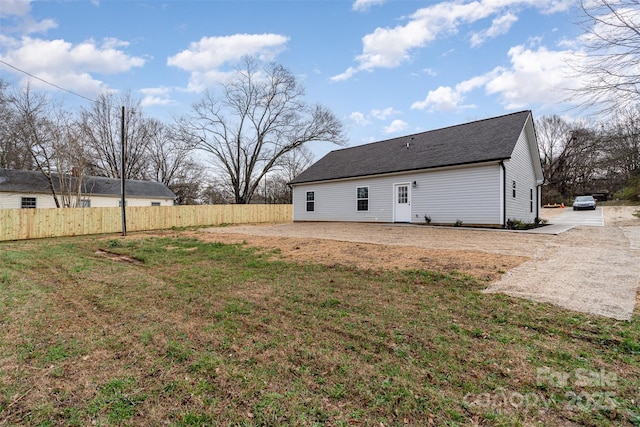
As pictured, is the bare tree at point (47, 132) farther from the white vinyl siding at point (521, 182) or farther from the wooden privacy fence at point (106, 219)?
the white vinyl siding at point (521, 182)

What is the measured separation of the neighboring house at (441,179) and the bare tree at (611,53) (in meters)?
4.76

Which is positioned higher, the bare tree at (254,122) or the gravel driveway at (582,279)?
the bare tree at (254,122)

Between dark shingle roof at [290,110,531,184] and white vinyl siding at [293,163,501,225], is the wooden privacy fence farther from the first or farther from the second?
white vinyl siding at [293,163,501,225]

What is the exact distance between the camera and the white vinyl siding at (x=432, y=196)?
450 inches

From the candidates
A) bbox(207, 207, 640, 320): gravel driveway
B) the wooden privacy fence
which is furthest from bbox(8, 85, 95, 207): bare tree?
bbox(207, 207, 640, 320): gravel driveway

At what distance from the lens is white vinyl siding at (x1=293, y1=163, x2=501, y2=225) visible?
11430 millimetres

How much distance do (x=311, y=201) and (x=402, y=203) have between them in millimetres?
6136

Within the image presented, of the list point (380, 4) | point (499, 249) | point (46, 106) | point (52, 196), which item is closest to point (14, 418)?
point (499, 249)

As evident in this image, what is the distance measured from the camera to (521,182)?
13422 millimetres

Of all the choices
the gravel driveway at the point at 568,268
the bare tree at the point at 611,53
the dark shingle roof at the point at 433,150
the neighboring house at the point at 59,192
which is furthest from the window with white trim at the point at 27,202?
the bare tree at the point at 611,53

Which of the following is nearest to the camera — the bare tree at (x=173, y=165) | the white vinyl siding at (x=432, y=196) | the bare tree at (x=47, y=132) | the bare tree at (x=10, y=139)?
the white vinyl siding at (x=432, y=196)

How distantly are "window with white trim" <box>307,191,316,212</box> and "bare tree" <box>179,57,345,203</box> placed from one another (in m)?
11.5

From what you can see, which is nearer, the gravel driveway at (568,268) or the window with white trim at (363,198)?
the gravel driveway at (568,268)

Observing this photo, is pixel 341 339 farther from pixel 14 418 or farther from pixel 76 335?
pixel 76 335
